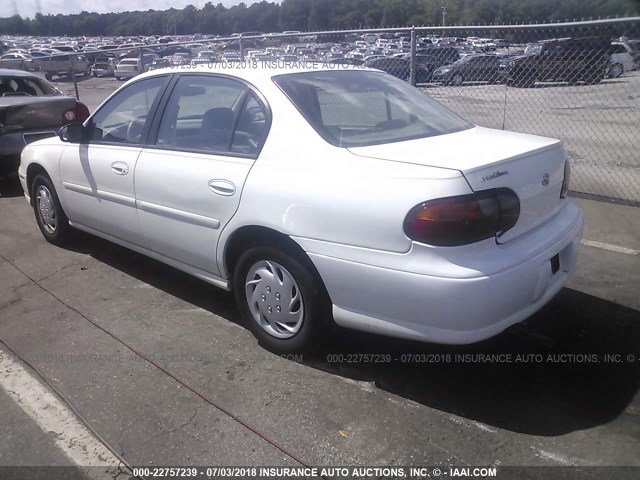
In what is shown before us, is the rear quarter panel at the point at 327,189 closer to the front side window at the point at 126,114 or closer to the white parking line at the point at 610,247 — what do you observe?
the front side window at the point at 126,114

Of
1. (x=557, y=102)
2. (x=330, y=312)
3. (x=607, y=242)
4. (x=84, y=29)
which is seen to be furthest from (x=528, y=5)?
(x=84, y=29)

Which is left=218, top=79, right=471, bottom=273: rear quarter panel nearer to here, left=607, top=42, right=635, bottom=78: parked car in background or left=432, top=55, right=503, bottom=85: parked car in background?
left=432, top=55, right=503, bottom=85: parked car in background

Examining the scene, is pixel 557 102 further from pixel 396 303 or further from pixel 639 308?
pixel 396 303

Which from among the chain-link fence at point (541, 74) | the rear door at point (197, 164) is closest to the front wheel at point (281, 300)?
the rear door at point (197, 164)

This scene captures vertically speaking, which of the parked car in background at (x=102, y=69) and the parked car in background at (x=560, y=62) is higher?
the parked car in background at (x=560, y=62)

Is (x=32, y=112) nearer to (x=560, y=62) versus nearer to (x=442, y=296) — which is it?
(x=442, y=296)

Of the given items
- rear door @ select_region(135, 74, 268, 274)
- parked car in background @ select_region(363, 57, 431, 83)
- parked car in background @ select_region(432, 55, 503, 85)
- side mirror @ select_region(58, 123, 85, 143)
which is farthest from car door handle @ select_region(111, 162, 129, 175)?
parked car in background @ select_region(432, 55, 503, 85)

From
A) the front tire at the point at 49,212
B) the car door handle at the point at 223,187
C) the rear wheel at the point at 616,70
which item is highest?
the car door handle at the point at 223,187

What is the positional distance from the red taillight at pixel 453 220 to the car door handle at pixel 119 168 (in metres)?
2.33

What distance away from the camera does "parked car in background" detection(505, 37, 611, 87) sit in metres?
7.87

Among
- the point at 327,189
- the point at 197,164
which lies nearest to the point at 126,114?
the point at 197,164

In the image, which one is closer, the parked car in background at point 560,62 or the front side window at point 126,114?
the front side window at point 126,114

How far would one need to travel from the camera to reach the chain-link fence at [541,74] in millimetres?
6871

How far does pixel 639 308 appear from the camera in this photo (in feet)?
12.8
